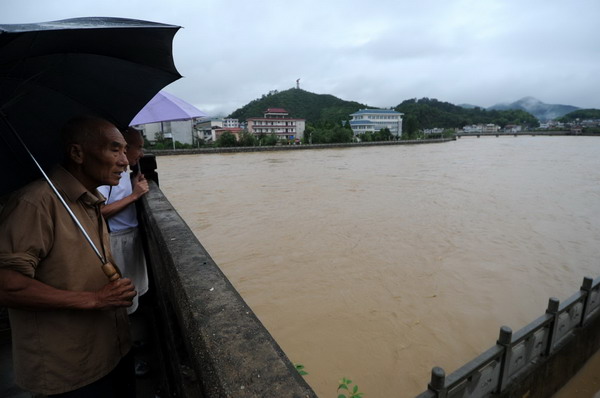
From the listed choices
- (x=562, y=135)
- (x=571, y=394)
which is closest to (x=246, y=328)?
(x=571, y=394)

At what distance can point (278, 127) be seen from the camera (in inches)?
2163

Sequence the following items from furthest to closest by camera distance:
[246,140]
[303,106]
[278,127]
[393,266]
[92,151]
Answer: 1. [303,106]
2. [278,127]
3. [246,140]
4. [393,266]
5. [92,151]

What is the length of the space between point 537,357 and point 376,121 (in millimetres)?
67751

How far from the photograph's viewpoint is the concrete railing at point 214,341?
786 millimetres

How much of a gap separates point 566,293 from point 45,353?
7.13m

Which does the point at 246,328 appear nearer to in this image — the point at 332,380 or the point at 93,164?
the point at 93,164

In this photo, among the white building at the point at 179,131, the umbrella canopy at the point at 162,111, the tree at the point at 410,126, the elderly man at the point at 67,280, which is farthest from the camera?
the tree at the point at 410,126

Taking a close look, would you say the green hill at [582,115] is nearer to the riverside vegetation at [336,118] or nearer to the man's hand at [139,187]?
the riverside vegetation at [336,118]

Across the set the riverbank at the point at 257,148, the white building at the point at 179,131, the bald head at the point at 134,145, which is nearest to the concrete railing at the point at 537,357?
the bald head at the point at 134,145

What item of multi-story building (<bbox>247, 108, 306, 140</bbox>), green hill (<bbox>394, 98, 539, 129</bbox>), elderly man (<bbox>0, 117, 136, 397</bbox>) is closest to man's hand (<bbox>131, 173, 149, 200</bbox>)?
elderly man (<bbox>0, 117, 136, 397</bbox>)

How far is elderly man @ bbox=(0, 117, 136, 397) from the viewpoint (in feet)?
3.09

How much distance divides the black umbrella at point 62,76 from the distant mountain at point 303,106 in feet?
248

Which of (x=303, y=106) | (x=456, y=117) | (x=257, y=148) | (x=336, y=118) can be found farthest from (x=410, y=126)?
(x=456, y=117)

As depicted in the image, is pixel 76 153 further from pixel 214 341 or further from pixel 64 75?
pixel 214 341
